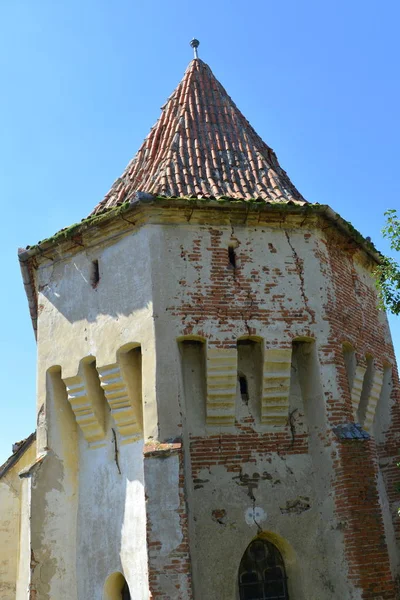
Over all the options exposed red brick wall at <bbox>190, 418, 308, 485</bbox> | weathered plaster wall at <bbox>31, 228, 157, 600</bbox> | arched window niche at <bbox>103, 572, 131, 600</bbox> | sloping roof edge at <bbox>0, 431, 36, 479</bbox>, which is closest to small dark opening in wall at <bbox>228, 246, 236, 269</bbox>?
weathered plaster wall at <bbox>31, 228, 157, 600</bbox>

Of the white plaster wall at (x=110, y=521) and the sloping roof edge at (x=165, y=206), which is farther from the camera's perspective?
the sloping roof edge at (x=165, y=206)

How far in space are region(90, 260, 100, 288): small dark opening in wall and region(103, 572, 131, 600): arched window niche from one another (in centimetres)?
475

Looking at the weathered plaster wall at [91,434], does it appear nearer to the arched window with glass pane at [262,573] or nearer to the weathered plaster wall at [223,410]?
the weathered plaster wall at [223,410]

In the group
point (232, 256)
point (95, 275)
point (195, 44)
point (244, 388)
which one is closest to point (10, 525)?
point (95, 275)

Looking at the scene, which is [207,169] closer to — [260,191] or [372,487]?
[260,191]

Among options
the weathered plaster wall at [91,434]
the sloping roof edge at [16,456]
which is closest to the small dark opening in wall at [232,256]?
the weathered plaster wall at [91,434]

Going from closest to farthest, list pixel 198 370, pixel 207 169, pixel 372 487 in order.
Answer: pixel 372 487 → pixel 198 370 → pixel 207 169

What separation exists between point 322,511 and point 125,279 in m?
4.86

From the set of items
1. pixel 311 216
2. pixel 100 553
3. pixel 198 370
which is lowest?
pixel 100 553

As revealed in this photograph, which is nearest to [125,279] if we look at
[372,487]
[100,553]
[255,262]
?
[255,262]

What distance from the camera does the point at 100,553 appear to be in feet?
32.2

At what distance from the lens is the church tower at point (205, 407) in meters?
9.12

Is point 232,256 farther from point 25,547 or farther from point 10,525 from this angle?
point 10,525

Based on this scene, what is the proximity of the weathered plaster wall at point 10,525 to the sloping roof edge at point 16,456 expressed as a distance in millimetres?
50
